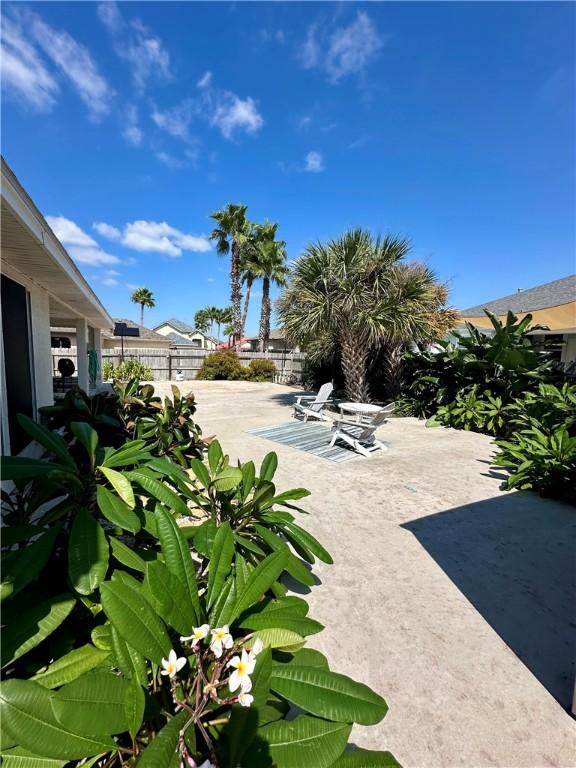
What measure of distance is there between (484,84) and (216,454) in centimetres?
758

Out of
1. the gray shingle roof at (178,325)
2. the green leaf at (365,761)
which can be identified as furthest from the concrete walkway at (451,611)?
the gray shingle roof at (178,325)

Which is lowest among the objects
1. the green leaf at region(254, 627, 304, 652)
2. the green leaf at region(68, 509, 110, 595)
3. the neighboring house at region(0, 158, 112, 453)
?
the green leaf at region(254, 627, 304, 652)

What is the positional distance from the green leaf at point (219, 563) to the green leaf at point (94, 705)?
43cm

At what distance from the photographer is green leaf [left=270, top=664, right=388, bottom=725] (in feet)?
A: 3.55

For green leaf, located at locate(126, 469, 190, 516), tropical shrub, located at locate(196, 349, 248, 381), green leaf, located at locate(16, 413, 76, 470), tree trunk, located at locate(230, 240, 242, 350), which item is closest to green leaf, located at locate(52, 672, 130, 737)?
green leaf, located at locate(126, 469, 190, 516)

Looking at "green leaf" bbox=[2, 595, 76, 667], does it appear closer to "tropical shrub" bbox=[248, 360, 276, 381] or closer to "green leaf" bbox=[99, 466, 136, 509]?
"green leaf" bbox=[99, 466, 136, 509]

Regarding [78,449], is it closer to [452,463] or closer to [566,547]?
[566,547]

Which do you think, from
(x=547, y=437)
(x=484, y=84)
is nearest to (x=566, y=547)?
(x=547, y=437)

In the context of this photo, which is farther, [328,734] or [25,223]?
[25,223]

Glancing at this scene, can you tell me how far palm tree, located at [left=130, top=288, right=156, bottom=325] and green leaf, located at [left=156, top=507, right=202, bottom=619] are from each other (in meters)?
57.9

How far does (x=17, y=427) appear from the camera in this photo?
3375 mm

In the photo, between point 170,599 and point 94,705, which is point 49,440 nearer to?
point 170,599

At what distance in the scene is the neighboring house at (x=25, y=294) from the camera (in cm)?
193

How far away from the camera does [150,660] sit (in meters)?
1.13
